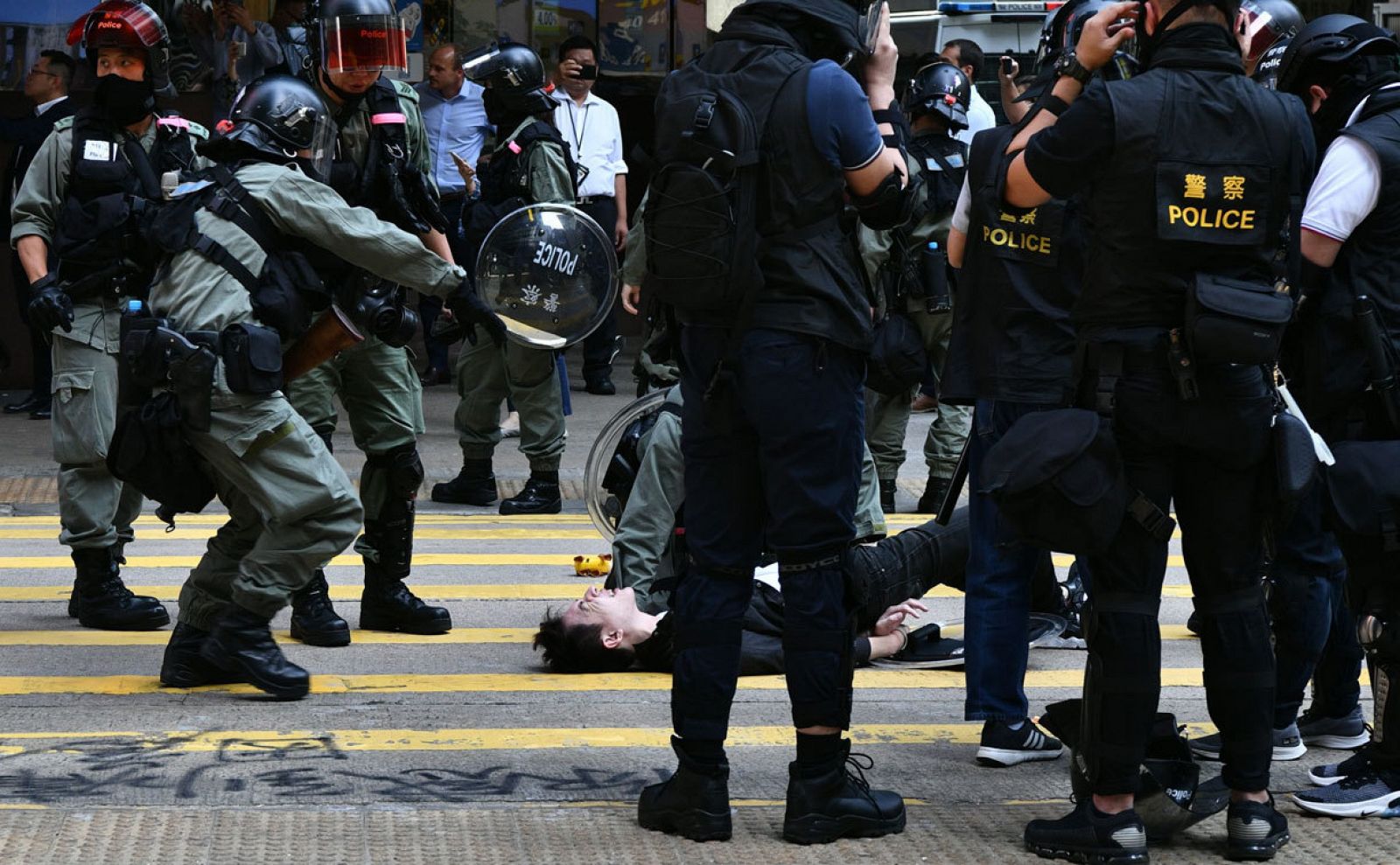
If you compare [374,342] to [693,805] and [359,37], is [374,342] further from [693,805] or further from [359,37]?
[693,805]

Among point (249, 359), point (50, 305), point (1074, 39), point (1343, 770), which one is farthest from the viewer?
point (50, 305)

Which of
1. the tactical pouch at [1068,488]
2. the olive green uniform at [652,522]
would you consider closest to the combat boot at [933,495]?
the olive green uniform at [652,522]

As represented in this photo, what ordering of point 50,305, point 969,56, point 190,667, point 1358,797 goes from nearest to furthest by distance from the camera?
point 1358,797
point 190,667
point 50,305
point 969,56

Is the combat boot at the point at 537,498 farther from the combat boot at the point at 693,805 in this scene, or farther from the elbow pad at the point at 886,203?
the elbow pad at the point at 886,203

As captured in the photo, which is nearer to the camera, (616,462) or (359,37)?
(359,37)

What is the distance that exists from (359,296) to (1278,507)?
3.18 metres

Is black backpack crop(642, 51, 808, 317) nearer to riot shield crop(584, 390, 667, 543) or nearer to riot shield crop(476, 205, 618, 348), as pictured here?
riot shield crop(584, 390, 667, 543)

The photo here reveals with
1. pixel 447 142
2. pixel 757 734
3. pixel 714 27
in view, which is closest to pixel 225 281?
pixel 757 734

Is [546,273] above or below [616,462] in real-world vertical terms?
above

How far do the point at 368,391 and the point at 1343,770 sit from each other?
346cm

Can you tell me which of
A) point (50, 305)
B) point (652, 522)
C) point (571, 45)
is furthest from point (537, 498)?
point (571, 45)

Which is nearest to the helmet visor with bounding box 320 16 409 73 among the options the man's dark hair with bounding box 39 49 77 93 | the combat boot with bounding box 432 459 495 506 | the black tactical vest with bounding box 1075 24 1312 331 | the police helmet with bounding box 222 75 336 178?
the police helmet with bounding box 222 75 336 178

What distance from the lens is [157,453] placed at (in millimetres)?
5797

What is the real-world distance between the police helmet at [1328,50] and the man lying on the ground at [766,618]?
1948 mm
